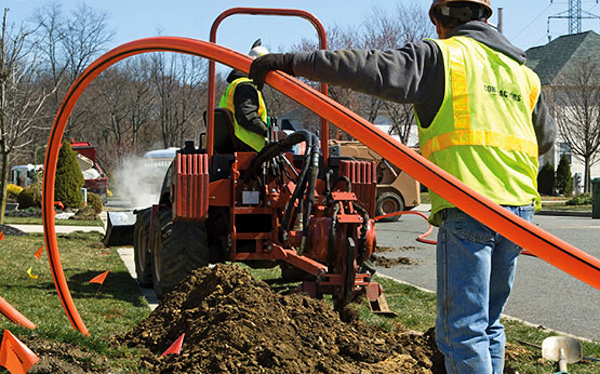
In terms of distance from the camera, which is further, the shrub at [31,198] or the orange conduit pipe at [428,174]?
the shrub at [31,198]

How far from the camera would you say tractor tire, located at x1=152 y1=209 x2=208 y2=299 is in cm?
752

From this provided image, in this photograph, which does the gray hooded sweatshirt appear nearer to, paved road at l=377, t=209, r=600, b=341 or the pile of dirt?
the pile of dirt

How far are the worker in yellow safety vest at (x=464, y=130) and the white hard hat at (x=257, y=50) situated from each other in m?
3.72

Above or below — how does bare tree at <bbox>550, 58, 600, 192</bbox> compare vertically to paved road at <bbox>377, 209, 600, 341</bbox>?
above

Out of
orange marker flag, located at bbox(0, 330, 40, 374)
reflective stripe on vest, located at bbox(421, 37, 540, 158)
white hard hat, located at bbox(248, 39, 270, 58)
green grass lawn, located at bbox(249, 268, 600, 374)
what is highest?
white hard hat, located at bbox(248, 39, 270, 58)

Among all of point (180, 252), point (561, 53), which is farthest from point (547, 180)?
point (180, 252)

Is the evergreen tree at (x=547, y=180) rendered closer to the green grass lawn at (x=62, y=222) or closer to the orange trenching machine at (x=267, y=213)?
the green grass lawn at (x=62, y=222)

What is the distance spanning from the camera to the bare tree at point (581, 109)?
132ft

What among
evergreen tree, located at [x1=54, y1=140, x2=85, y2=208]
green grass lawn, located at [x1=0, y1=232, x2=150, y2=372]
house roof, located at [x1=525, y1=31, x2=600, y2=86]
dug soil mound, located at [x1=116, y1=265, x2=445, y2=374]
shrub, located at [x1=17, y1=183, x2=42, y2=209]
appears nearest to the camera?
dug soil mound, located at [x1=116, y1=265, x2=445, y2=374]

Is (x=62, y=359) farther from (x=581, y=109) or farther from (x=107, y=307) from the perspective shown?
(x=581, y=109)

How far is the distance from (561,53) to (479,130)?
2279 inches

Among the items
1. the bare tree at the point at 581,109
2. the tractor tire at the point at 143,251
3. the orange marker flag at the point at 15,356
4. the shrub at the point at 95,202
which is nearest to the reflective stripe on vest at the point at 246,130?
the tractor tire at the point at 143,251

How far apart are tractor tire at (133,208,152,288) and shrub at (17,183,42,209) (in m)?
16.8

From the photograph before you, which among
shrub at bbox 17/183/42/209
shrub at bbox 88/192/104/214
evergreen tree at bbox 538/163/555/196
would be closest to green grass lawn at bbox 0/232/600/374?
shrub at bbox 88/192/104/214
